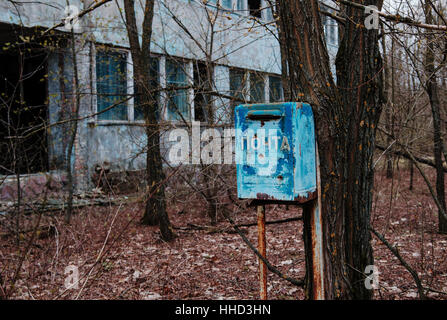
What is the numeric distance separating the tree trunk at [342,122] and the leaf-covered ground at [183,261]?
2.25 ft

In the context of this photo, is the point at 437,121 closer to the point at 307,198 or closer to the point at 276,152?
the point at 307,198

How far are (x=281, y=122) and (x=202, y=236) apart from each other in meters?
4.84

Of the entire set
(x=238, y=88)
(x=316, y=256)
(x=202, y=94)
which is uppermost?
(x=238, y=88)

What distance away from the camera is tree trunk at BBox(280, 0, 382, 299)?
9.52 ft

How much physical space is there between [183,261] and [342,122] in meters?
3.55

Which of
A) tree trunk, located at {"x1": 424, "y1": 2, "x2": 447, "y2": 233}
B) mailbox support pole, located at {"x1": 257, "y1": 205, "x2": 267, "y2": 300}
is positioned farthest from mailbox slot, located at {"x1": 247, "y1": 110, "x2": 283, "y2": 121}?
tree trunk, located at {"x1": 424, "y1": 2, "x2": 447, "y2": 233}

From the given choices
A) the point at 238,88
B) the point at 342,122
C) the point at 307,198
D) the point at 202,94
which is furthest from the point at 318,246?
the point at 238,88

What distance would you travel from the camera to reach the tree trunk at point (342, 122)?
2.90m

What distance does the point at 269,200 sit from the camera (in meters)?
2.78

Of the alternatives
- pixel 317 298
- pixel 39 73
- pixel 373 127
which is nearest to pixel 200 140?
pixel 373 127

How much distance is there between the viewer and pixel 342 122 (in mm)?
3027

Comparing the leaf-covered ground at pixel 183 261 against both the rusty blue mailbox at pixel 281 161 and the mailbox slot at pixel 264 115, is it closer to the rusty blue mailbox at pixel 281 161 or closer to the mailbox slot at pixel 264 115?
the rusty blue mailbox at pixel 281 161

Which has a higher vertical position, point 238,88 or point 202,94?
point 238,88

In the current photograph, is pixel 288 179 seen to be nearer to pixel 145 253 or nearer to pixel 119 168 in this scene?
pixel 145 253
